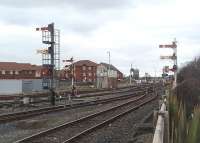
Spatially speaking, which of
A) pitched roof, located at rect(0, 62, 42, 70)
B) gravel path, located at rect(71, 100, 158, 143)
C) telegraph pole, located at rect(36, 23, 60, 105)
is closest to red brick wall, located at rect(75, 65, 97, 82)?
pitched roof, located at rect(0, 62, 42, 70)

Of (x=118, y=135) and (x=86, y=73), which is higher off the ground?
(x=86, y=73)

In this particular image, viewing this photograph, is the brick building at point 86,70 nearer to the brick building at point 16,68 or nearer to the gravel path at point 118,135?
the brick building at point 16,68

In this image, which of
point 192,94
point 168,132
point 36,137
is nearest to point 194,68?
point 192,94

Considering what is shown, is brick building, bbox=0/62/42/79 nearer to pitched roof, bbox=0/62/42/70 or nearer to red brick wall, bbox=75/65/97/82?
pitched roof, bbox=0/62/42/70

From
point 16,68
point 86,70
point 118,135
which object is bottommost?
point 118,135

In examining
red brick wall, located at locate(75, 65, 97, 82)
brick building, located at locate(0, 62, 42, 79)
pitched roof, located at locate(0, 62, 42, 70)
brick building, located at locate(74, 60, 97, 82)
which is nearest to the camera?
brick building, located at locate(0, 62, 42, 79)

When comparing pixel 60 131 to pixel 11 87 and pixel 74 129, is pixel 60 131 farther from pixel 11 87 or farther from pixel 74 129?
pixel 11 87

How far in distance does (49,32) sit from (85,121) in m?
17.5

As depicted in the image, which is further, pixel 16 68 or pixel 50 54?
pixel 16 68

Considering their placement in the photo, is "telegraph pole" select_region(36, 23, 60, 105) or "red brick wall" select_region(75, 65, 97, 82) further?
"red brick wall" select_region(75, 65, 97, 82)

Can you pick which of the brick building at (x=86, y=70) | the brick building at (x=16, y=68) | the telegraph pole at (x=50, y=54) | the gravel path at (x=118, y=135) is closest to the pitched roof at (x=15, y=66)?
the brick building at (x=16, y=68)

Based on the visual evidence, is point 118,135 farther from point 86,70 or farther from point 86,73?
point 86,70

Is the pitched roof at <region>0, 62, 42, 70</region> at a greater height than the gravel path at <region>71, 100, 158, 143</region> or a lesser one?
greater

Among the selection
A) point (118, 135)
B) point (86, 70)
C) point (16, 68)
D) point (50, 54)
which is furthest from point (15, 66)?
point (118, 135)
